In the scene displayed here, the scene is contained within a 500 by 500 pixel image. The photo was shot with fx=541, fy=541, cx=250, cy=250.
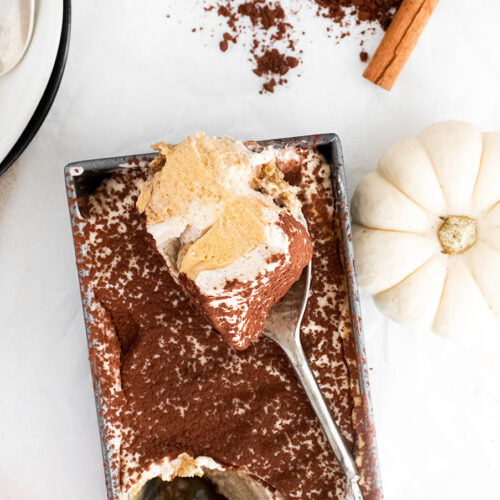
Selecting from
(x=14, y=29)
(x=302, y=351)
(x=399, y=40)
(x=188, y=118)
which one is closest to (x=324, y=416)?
(x=302, y=351)

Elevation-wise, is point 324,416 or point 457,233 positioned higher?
point 457,233

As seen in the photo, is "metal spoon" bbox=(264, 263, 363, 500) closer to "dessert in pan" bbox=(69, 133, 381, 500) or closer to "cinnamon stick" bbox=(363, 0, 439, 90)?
"dessert in pan" bbox=(69, 133, 381, 500)

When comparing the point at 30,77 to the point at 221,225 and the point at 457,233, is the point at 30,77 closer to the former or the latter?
the point at 221,225

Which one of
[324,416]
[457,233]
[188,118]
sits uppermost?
[188,118]

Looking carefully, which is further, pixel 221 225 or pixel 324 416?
pixel 324 416

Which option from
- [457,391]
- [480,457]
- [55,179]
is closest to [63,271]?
[55,179]

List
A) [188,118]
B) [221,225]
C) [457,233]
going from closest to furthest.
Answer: [221,225] < [457,233] < [188,118]

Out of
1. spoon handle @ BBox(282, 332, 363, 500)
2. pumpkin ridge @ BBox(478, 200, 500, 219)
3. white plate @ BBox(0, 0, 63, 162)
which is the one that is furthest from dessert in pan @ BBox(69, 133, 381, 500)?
pumpkin ridge @ BBox(478, 200, 500, 219)
